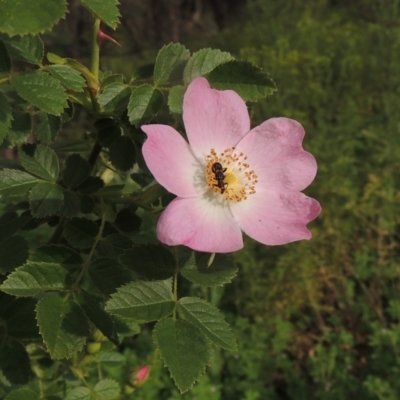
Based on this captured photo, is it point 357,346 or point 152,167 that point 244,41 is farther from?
point 152,167

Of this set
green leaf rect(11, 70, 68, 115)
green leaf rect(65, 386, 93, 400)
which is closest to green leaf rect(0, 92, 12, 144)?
green leaf rect(11, 70, 68, 115)

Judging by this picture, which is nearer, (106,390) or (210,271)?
(210,271)

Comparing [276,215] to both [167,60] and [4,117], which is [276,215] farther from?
[4,117]

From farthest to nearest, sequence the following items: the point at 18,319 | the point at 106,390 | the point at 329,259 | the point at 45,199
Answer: the point at 329,259 → the point at 106,390 → the point at 18,319 → the point at 45,199

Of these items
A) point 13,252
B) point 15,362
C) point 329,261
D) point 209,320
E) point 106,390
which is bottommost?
point 329,261

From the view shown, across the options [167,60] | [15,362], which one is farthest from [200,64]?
[15,362]

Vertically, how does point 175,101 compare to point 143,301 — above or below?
above

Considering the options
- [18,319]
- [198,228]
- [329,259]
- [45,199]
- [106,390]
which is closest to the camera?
[198,228]
